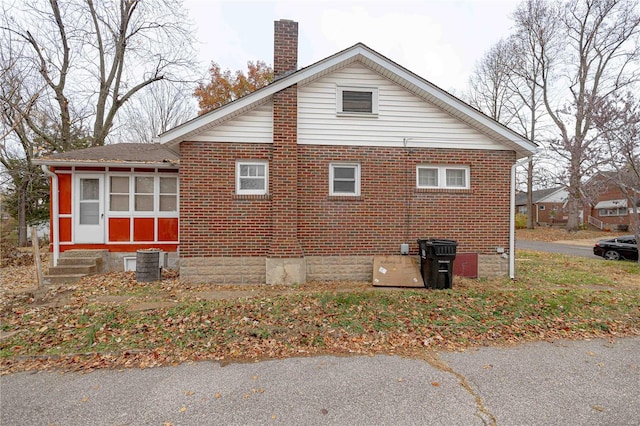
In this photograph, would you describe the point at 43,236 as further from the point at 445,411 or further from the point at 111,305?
the point at 445,411

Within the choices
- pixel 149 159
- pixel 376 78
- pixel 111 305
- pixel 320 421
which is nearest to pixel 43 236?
Result: pixel 149 159

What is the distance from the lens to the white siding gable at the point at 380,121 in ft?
24.7

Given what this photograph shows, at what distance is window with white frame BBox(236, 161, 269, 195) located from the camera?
7.42m

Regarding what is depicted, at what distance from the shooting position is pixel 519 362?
3863 mm

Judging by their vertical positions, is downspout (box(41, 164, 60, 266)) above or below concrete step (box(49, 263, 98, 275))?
above

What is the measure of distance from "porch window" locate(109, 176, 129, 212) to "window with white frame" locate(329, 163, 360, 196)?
613cm

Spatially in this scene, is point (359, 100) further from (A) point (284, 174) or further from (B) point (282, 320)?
(B) point (282, 320)

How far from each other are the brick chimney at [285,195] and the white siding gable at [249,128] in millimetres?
225

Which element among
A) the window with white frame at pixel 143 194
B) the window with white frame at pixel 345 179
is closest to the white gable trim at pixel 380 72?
the window with white frame at pixel 345 179

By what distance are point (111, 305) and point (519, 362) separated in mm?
6715

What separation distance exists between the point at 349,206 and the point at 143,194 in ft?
20.2

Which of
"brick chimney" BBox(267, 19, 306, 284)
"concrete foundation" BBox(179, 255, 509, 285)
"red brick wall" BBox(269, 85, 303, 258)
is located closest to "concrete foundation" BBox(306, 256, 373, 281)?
"concrete foundation" BBox(179, 255, 509, 285)

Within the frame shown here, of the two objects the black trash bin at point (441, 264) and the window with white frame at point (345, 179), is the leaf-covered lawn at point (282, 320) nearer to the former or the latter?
the black trash bin at point (441, 264)

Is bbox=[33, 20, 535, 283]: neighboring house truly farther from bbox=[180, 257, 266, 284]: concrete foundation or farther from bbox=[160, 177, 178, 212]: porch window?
bbox=[160, 177, 178, 212]: porch window
